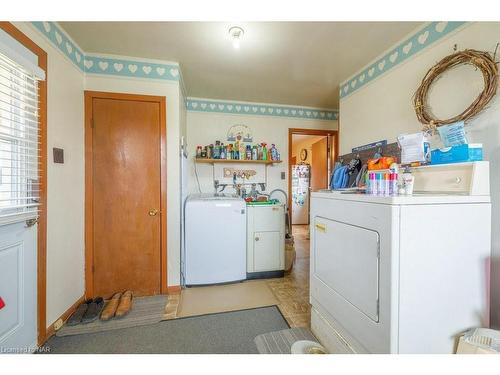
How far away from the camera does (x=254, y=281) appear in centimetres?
257

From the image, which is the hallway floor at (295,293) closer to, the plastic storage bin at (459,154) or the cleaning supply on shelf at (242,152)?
the plastic storage bin at (459,154)

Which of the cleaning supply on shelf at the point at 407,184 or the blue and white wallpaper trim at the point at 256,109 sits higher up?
the blue and white wallpaper trim at the point at 256,109

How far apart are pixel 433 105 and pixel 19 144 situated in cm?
295

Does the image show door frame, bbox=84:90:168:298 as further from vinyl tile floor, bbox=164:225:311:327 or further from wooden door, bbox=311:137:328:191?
wooden door, bbox=311:137:328:191

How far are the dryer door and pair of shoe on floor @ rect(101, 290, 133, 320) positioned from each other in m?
1.72

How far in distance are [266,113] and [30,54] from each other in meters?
2.69

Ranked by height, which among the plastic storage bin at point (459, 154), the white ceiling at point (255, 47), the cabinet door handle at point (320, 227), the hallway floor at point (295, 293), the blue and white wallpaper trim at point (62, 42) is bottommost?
the hallway floor at point (295, 293)

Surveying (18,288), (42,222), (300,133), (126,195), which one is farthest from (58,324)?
(300,133)

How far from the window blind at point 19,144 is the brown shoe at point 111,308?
101 cm

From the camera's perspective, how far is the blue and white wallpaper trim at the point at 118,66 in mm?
1886

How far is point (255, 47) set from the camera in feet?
6.43

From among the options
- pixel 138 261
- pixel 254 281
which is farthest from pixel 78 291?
pixel 254 281

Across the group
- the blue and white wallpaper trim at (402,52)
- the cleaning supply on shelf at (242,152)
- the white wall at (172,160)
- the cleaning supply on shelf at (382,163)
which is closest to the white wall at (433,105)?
the blue and white wallpaper trim at (402,52)
